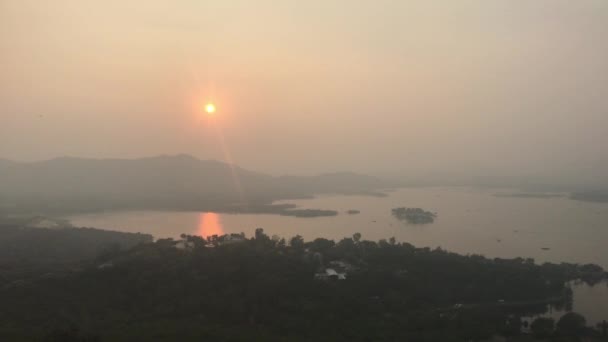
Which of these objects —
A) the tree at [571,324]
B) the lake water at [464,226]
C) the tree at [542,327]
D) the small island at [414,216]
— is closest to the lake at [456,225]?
the lake water at [464,226]


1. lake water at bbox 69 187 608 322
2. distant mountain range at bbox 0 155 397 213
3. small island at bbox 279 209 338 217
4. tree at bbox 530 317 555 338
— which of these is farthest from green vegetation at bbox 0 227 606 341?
distant mountain range at bbox 0 155 397 213

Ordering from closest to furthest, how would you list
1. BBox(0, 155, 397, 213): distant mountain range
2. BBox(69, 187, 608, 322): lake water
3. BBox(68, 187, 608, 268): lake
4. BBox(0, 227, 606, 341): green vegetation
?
BBox(0, 227, 606, 341): green vegetation → BBox(69, 187, 608, 322): lake water → BBox(68, 187, 608, 268): lake → BBox(0, 155, 397, 213): distant mountain range

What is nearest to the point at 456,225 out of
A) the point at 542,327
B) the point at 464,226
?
the point at 464,226

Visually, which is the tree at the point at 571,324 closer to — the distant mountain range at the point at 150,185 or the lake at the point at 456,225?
the lake at the point at 456,225

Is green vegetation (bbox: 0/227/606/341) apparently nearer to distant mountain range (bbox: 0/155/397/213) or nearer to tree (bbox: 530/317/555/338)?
tree (bbox: 530/317/555/338)

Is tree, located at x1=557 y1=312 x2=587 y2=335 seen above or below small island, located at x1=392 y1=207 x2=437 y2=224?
below

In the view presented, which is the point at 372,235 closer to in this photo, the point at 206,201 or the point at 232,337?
the point at 232,337

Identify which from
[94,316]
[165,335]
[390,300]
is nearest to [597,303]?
[390,300]
